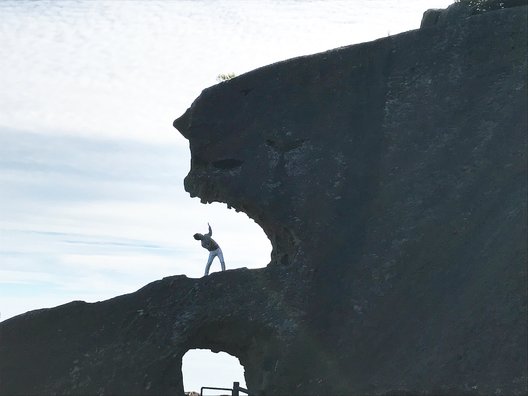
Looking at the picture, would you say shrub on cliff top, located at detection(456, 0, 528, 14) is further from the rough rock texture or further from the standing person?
the standing person

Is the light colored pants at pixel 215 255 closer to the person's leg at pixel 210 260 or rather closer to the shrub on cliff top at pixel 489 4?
the person's leg at pixel 210 260

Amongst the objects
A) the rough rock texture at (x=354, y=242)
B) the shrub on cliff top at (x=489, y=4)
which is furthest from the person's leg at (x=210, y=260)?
the shrub on cliff top at (x=489, y=4)

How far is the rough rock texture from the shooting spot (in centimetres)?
2255

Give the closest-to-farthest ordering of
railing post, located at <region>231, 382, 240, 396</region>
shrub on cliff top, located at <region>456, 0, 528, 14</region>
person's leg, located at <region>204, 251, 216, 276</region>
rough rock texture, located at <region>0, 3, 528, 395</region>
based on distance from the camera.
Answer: rough rock texture, located at <region>0, 3, 528, 395</region>, railing post, located at <region>231, 382, 240, 396</region>, person's leg, located at <region>204, 251, 216, 276</region>, shrub on cliff top, located at <region>456, 0, 528, 14</region>

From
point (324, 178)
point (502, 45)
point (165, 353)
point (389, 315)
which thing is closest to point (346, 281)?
point (389, 315)

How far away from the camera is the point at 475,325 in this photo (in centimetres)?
2217

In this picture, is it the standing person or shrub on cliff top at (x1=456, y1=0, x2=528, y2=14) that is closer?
the standing person

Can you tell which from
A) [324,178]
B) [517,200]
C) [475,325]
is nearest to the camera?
[475,325]

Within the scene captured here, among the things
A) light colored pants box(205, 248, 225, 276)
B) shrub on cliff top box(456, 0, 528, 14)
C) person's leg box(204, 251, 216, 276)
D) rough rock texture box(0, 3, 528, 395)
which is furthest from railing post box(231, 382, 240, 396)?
shrub on cliff top box(456, 0, 528, 14)

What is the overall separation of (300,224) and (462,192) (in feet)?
13.1

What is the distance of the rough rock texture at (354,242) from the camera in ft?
74.0

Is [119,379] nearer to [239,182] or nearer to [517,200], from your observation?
[239,182]

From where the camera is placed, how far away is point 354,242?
966 inches

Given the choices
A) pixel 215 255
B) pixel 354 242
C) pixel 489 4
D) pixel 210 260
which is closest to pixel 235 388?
pixel 210 260
